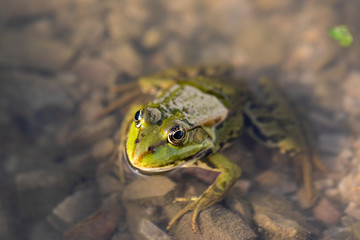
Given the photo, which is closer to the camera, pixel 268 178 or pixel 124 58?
pixel 268 178

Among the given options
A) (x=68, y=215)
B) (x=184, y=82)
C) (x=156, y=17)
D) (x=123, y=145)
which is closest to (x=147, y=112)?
(x=123, y=145)

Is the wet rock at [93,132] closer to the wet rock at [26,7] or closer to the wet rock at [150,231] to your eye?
the wet rock at [150,231]

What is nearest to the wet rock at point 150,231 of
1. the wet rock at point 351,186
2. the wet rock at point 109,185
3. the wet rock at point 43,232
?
the wet rock at point 109,185

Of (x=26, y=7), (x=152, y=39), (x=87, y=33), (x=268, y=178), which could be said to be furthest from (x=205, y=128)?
(x=26, y=7)

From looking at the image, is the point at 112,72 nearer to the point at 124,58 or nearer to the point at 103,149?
the point at 124,58

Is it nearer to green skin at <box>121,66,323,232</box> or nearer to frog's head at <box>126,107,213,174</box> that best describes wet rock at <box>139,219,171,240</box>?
green skin at <box>121,66,323,232</box>

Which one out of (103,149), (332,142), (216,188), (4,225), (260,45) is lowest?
(4,225)
